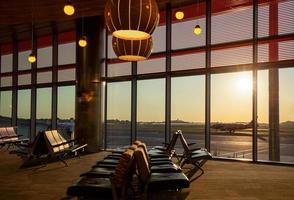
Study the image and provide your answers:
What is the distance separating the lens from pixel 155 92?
1070 cm

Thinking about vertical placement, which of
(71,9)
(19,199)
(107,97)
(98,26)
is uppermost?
(98,26)

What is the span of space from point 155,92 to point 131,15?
7.99 m

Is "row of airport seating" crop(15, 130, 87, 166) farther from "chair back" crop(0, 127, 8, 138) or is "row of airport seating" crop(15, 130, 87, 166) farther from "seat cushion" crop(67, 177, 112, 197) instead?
"seat cushion" crop(67, 177, 112, 197)

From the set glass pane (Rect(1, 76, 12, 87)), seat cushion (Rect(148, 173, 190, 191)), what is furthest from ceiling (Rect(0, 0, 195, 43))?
seat cushion (Rect(148, 173, 190, 191))

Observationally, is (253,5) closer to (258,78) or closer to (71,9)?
(258,78)

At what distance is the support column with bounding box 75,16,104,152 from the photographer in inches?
434

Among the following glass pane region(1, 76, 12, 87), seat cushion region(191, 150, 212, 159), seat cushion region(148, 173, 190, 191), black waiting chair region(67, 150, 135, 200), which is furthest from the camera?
glass pane region(1, 76, 12, 87)

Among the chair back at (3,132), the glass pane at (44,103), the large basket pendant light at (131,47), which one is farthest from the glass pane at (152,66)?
the large basket pendant light at (131,47)

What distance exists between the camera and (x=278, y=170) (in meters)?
7.91

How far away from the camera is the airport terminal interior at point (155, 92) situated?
583 centimetres

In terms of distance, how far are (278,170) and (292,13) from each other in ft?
12.3

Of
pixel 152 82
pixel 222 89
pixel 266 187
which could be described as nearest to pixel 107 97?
pixel 152 82

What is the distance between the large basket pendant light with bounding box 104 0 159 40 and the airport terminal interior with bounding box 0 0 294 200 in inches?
38.7

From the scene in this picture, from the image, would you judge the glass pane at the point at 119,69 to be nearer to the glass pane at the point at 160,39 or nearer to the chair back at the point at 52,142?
the glass pane at the point at 160,39
